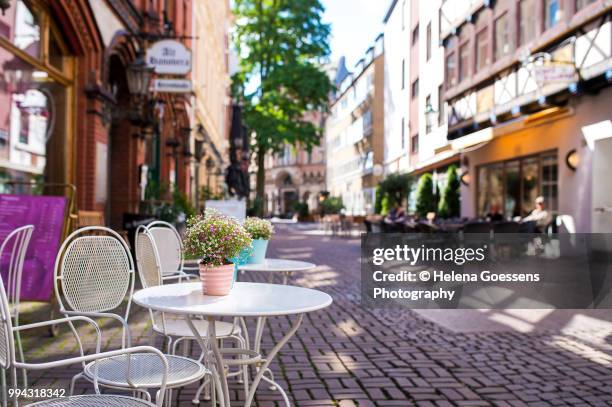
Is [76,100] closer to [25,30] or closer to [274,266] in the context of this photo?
[25,30]

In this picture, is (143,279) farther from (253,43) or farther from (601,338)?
(253,43)

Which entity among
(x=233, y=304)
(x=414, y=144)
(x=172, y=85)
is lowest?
(x=233, y=304)


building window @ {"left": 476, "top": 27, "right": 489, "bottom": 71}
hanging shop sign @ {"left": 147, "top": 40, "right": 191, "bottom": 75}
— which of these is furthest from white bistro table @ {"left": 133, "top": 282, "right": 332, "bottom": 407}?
building window @ {"left": 476, "top": 27, "right": 489, "bottom": 71}

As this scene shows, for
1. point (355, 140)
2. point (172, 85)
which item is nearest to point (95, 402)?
point (172, 85)

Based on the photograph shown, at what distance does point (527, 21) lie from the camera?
47.5 feet

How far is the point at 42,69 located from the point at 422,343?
5.43 meters

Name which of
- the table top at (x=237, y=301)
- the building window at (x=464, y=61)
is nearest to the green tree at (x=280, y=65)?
the building window at (x=464, y=61)

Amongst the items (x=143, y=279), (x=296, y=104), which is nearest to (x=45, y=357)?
(x=143, y=279)

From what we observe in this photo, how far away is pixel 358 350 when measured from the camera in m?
4.77

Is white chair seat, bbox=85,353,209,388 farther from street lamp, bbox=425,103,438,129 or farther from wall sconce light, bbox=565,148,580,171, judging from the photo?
wall sconce light, bbox=565,148,580,171

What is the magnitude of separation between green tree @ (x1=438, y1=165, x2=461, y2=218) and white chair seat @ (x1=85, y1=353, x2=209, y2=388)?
18121 millimetres

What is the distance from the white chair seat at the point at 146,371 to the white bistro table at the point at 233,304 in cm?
15

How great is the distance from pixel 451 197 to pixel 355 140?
89.8 feet

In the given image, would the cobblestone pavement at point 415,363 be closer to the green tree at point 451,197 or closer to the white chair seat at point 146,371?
the white chair seat at point 146,371
